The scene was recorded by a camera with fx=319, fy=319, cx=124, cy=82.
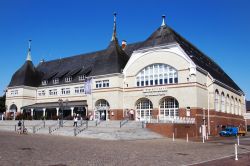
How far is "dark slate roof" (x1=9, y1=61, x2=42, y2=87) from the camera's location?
2562 inches

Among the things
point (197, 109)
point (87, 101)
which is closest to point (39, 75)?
point (87, 101)

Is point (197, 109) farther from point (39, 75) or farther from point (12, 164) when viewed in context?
point (39, 75)

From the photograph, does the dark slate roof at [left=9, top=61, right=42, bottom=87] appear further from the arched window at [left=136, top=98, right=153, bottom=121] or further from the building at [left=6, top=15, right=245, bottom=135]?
the arched window at [left=136, top=98, right=153, bottom=121]

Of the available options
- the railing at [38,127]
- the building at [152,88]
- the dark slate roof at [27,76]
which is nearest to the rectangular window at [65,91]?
the building at [152,88]

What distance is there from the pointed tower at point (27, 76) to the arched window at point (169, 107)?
Result: 1243 inches

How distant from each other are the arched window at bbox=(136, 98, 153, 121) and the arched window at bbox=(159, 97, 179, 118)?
85.8 inches

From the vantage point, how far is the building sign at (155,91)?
4497 centimetres

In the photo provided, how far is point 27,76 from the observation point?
65750 millimetres

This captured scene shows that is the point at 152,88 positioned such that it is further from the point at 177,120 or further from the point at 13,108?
the point at 13,108

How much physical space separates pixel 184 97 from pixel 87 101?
1735 cm

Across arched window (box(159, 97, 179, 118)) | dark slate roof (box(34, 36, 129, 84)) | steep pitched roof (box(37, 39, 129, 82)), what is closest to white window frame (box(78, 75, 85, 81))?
dark slate roof (box(34, 36, 129, 84))

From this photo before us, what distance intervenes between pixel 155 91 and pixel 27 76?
104 ft

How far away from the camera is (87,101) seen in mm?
53094

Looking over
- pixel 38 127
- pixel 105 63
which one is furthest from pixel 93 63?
pixel 38 127
